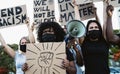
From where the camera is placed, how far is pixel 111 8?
7852mm

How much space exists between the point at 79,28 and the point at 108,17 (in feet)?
2.29

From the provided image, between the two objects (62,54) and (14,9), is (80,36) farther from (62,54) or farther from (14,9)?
(14,9)

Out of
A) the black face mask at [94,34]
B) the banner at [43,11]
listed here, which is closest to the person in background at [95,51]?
the black face mask at [94,34]

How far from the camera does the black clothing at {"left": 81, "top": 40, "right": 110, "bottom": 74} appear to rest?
7.64m

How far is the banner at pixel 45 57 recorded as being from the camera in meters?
6.92

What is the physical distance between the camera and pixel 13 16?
10.9m

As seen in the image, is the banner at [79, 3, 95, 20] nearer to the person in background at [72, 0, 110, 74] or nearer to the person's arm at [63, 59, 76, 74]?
the person in background at [72, 0, 110, 74]

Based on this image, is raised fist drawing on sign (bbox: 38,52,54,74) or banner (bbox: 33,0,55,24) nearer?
raised fist drawing on sign (bbox: 38,52,54,74)

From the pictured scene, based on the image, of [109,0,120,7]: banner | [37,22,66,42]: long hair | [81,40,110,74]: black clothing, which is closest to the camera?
[37,22,66,42]: long hair

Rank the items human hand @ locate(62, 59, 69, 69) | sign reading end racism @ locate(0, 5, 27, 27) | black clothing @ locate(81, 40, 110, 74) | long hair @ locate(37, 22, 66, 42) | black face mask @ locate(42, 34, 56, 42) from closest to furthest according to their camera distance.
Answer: human hand @ locate(62, 59, 69, 69) < black face mask @ locate(42, 34, 56, 42) < long hair @ locate(37, 22, 66, 42) < black clothing @ locate(81, 40, 110, 74) < sign reading end racism @ locate(0, 5, 27, 27)

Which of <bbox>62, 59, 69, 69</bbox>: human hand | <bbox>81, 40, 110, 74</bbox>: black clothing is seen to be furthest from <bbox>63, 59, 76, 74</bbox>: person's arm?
<bbox>81, 40, 110, 74</bbox>: black clothing

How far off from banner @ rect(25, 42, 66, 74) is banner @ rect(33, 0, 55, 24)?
12.4ft

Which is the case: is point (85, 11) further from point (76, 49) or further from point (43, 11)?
point (76, 49)

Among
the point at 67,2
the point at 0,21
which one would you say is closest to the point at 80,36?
the point at 67,2
